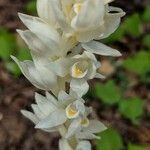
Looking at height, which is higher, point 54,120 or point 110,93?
point 54,120

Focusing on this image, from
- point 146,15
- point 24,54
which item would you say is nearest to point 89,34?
point 24,54

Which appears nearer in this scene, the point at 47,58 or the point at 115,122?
the point at 47,58

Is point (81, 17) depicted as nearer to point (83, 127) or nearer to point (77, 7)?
point (77, 7)

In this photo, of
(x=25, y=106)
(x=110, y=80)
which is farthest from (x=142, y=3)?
(x=25, y=106)

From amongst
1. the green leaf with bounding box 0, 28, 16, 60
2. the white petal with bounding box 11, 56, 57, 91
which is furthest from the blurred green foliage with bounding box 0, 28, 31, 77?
the white petal with bounding box 11, 56, 57, 91

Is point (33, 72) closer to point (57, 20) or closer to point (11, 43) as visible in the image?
point (57, 20)

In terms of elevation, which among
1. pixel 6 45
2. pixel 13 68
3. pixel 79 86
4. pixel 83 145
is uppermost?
pixel 79 86

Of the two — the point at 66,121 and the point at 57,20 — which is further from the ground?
the point at 57,20
